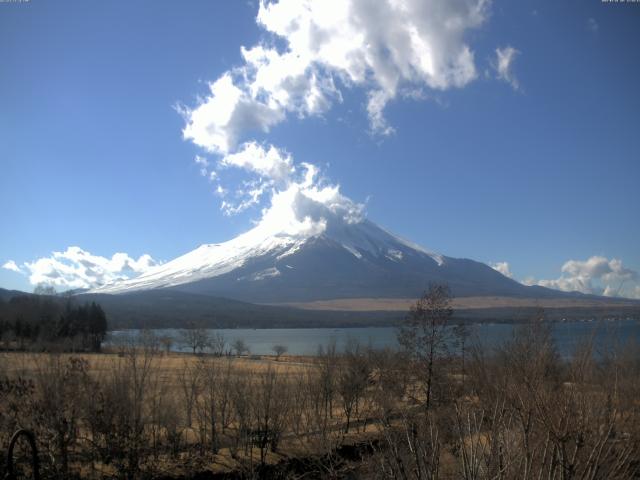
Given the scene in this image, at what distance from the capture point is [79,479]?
1382 cm

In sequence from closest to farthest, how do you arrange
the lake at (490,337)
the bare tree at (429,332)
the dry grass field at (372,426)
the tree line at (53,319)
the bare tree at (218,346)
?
the dry grass field at (372,426), the lake at (490,337), the bare tree at (429,332), the bare tree at (218,346), the tree line at (53,319)

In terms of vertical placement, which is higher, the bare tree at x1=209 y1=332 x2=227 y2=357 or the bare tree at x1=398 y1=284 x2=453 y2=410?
the bare tree at x1=398 y1=284 x2=453 y2=410

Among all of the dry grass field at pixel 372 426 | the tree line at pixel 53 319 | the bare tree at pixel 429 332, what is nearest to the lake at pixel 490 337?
the dry grass field at pixel 372 426

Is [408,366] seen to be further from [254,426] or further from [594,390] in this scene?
[594,390]

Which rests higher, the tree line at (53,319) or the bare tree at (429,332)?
the bare tree at (429,332)

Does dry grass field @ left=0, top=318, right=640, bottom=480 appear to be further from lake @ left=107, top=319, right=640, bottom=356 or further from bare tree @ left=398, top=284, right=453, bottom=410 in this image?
lake @ left=107, top=319, right=640, bottom=356

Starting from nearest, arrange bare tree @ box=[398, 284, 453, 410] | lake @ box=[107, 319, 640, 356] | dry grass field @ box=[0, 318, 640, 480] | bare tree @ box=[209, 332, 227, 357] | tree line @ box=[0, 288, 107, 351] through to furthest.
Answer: dry grass field @ box=[0, 318, 640, 480], lake @ box=[107, 319, 640, 356], bare tree @ box=[398, 284, 453, 410], bare tree @ box=[209, 332, 227, 357], tree line @ box=[0, 288, 107, 351]

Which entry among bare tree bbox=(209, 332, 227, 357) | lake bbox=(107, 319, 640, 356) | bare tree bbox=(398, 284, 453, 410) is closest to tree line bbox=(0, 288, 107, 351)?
lake bbox=(107, 319, 640, 356)

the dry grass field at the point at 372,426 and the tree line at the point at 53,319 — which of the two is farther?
the tree line at the point at 53,319

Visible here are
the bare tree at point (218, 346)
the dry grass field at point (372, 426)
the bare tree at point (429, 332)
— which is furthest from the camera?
the bare tree at point (218, 346)

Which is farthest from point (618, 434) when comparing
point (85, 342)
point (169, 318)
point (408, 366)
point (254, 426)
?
point (169, 318)

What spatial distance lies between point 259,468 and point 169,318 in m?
181

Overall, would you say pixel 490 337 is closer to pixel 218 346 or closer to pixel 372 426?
pixel 372 426

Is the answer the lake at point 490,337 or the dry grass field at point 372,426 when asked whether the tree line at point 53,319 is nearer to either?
the lake at point 490,337
